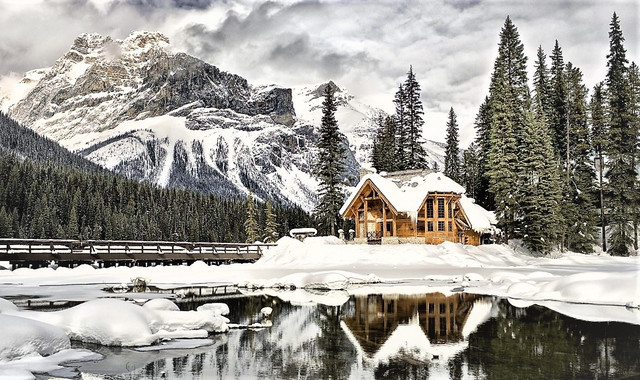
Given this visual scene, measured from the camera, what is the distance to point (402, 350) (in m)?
11.1

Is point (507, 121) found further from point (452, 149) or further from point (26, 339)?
point (26, 339)

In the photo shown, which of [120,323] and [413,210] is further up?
[413,210]

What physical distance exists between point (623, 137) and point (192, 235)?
261ft

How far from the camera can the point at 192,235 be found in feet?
349

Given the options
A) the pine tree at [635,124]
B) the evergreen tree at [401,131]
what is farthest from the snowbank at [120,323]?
the evergreen tree at [401,131]

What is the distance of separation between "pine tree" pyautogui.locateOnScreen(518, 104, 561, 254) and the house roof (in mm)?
3865

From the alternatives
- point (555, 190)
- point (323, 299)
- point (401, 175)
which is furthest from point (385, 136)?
point (323, 299)

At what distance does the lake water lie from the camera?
366 inches

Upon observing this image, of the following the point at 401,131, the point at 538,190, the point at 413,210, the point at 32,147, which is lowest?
the point at 413,210

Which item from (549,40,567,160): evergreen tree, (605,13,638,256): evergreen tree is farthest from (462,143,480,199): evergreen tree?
(605,13,638,256): evergreen tree

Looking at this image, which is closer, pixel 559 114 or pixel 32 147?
pixel 559 114

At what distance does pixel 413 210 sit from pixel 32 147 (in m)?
140

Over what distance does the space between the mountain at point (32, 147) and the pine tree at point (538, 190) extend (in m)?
125

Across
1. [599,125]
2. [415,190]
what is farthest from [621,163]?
[415,190]
